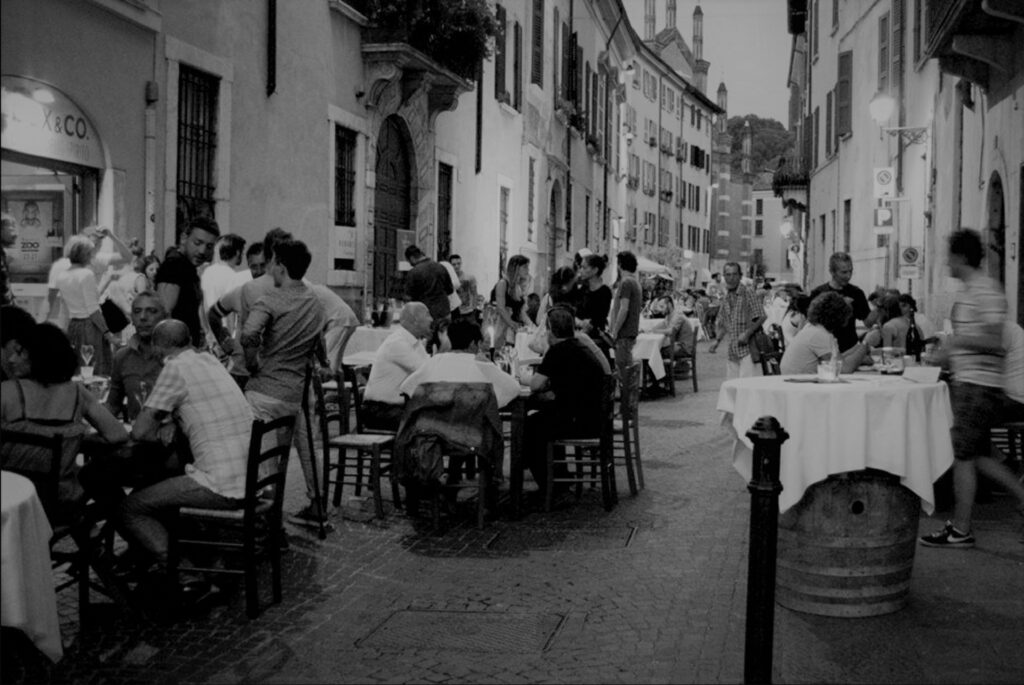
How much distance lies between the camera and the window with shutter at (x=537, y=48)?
2688 centimetres

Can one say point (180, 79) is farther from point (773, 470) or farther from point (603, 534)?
point (773, 470)

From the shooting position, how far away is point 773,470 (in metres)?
4.43

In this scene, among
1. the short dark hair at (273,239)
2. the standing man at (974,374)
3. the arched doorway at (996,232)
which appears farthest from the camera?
the arched doorway at (996,232)

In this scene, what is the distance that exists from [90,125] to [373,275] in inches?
273

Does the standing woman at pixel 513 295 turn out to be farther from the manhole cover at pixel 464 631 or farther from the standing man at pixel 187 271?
the manhole cover at pixel 464 631

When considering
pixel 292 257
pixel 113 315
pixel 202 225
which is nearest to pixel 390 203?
pixel 113 315

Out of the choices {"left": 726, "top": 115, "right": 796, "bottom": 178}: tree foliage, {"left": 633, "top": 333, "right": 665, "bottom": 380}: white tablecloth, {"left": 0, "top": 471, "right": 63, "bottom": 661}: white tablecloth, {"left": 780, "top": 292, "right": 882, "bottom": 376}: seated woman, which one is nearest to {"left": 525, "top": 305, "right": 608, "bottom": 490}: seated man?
{"left": 780, "top": 292, "right": 882, "bottom": 376}: seated woman

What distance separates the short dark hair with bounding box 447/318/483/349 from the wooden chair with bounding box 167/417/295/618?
1580mm

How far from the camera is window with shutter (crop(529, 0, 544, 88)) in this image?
26.9m

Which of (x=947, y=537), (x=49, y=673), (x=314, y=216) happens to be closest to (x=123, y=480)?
(x=49, y=673)

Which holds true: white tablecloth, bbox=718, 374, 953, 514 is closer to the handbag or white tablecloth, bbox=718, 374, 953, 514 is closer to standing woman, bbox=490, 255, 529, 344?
the handbag

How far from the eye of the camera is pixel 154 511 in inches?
226

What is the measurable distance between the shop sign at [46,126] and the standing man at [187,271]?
2.12 meters

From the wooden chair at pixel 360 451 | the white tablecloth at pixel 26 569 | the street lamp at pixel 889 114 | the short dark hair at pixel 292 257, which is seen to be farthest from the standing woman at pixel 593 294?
the white tablecloth at pixel 26 569
